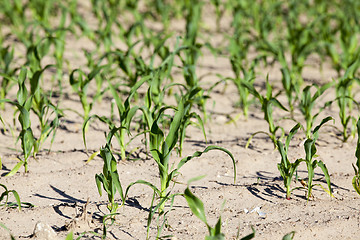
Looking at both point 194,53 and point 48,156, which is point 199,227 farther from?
point 194,53

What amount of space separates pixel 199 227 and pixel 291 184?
0.68 m

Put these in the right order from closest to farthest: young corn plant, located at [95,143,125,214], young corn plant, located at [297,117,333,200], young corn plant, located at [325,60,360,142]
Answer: young corn plant, located at [95,143,125,214]
young corn plant, located at [297,117,333,200]
young corn plant, located at [325,60,360,142]

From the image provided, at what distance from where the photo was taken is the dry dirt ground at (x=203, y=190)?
8.94 feet

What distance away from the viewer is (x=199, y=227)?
275cm

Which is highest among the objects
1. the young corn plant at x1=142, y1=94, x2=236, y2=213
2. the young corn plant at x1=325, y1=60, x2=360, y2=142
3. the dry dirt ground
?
the young corn plant at x1=325, y1=60, x2=360, y2=142

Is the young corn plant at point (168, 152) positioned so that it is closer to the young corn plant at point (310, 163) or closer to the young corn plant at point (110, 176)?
the young corn plant at point (110, 176)

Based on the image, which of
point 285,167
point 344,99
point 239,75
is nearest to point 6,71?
point 239,75

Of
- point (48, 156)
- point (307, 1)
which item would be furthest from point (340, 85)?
point (307, 1)

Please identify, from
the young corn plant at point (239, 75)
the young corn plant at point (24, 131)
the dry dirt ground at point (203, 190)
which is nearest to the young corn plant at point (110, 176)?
the dry dirt ground at point (203, 190)

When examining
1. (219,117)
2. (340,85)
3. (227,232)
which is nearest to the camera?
(227,232)

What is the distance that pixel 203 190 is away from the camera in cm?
309

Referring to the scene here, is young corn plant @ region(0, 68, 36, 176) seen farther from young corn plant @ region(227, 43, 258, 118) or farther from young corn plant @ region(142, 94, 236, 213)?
young corn plant @ region(227, 43, 258, 118)

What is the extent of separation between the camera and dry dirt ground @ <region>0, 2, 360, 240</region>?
8.94 ft

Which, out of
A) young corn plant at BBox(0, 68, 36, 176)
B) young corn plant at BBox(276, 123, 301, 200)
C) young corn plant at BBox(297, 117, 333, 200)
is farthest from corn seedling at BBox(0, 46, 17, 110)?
young corn plant at BBox(297, 117, 333, 200)
